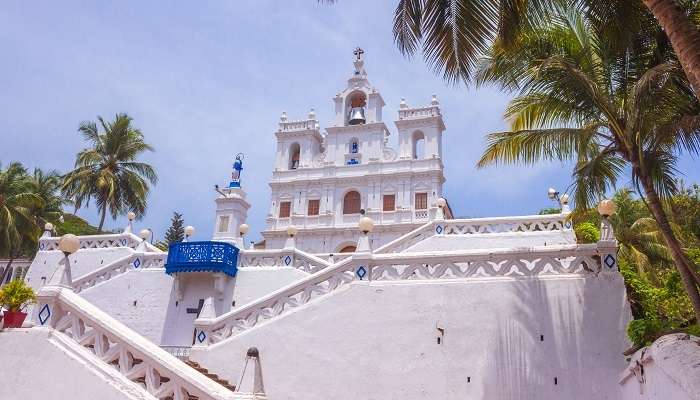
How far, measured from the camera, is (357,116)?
37031 millimetres

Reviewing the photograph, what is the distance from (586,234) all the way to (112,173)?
83.2 feet

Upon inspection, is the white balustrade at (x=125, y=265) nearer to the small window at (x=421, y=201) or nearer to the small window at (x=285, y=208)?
the small window at (x=285, y=208)

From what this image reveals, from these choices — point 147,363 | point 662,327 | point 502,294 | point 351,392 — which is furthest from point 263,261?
point 662,327

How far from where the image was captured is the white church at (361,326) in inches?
273

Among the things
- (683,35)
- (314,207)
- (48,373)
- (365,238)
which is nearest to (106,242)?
(365,238)

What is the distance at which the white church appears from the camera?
273 inches

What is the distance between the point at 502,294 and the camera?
1008cm

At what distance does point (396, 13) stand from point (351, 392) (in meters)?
7.13

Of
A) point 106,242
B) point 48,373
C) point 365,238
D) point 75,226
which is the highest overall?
point 75,226

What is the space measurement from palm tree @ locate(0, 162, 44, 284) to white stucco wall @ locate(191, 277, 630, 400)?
2249 centimetres

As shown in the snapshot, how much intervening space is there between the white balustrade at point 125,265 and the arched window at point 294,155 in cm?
1912

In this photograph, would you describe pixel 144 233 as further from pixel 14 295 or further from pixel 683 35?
pixel 683 35

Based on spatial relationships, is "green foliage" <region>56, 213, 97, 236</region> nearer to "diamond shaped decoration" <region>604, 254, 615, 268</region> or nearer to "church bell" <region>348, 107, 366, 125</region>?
"church bell" <region>348, 107, 366, 125</region>

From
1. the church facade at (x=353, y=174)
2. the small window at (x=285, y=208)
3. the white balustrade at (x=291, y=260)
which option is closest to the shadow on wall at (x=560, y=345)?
the white balustrade at (x=291, y=260)
